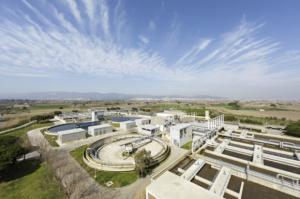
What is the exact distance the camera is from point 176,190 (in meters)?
12.1

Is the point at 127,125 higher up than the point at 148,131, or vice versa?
the point at 127,125

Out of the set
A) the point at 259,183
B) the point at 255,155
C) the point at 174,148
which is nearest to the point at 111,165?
the point at 174,148

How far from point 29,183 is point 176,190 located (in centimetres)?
2162

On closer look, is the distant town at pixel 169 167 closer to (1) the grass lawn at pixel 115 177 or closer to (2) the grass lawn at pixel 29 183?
(1) the grass lawn at pixel 115 177

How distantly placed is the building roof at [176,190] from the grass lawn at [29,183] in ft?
41.2

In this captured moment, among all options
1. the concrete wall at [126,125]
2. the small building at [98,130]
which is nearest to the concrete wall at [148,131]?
the concrete wall at [126,125]

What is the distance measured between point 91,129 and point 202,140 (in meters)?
31.8

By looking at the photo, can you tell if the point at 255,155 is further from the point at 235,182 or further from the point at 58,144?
the point at 58,144

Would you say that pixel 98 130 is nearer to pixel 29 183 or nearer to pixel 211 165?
pixel 29 183

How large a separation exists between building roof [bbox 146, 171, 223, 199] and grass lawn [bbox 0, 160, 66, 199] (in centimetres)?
1255

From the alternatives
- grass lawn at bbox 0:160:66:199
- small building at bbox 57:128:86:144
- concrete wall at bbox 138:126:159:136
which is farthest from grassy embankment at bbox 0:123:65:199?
concrete wall at bbox 138:126:159:136

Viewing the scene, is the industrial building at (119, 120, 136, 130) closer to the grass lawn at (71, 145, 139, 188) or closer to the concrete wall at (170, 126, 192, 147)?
the concrete wall at (170, 126, 192, 147)

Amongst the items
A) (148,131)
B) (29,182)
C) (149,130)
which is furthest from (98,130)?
(29,182)

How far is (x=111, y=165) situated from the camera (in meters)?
22.8
